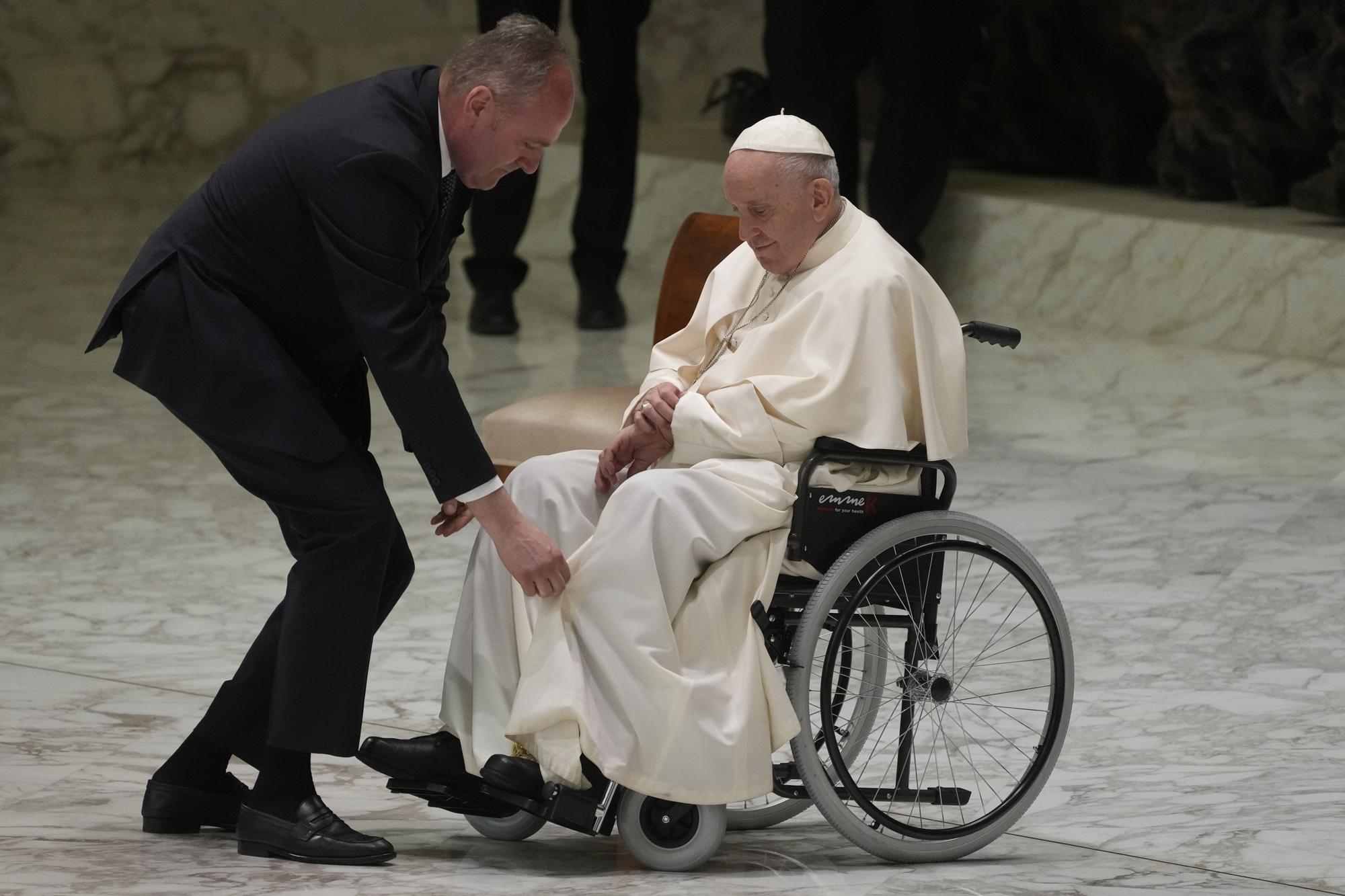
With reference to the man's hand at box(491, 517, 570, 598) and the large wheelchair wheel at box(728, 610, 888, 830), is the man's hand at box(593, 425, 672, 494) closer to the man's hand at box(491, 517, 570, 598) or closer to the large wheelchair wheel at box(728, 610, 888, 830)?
the man's hand at box(491, 517, 570, 598)

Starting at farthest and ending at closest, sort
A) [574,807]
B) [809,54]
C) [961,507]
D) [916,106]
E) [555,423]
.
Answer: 1. [916,106]
2. [809,54]
3. [961,507]
4. [555,423]
5. [574,807]

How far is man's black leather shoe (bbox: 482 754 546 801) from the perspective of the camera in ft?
9.71

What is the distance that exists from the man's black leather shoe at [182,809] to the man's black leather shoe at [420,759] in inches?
10.8

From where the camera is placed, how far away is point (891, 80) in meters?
7.06

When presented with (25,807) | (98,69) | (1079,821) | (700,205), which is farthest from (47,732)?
(98,69)

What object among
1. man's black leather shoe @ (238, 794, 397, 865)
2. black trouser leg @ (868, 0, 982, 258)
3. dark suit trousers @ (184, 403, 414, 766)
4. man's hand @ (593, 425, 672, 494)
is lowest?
man's black leather shoe @ (238, 794, 397, 865)

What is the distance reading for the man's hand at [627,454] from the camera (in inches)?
128

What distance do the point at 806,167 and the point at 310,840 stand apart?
1292 mm

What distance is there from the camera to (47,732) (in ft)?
12.0

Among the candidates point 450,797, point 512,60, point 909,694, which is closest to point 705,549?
point 909,694

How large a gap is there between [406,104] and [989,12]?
5499mm

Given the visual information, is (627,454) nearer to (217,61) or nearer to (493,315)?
(493,315)

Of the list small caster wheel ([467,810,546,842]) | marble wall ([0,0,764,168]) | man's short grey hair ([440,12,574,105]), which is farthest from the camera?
marble wall ([0,0,764,168])

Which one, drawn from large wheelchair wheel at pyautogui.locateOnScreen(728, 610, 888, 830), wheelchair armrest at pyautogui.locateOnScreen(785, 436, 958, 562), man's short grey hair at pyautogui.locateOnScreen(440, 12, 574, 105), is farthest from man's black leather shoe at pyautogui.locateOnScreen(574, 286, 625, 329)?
man's short grey hair at pyautogui.locateOnScreen(440, 12, 574, 105)
